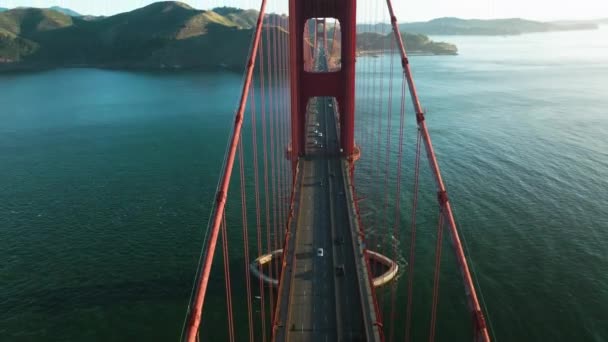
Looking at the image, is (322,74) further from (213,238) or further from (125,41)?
(125,41)

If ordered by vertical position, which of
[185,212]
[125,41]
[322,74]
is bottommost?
[185,212]

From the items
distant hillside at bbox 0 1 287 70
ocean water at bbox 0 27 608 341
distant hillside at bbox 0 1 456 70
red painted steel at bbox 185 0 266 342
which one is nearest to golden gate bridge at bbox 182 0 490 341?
red painted steel at bbox 185 0 266 342

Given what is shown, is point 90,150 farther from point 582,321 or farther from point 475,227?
point 582,321

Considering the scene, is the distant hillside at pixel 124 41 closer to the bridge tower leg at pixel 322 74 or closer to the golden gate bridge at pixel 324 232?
the golden gate bridge at pixel 324 232

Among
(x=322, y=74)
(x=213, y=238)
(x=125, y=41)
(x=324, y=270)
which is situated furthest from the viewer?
(x=125, y=41)

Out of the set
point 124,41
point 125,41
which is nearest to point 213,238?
point 125,41

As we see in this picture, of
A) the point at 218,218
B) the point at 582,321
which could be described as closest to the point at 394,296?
the point at 582,321

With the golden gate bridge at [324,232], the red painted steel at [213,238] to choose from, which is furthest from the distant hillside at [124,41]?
the red painted steel at [213,238]
